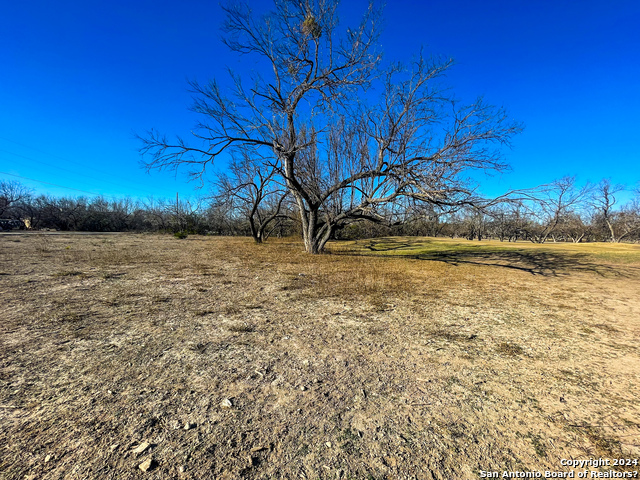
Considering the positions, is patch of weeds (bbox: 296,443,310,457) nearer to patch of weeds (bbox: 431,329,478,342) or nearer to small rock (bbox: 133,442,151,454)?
small rock (bbox: 133,442,151,454)

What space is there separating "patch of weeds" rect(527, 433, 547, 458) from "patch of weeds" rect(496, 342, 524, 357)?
3.89ft

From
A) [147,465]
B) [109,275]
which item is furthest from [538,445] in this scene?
[109,275]

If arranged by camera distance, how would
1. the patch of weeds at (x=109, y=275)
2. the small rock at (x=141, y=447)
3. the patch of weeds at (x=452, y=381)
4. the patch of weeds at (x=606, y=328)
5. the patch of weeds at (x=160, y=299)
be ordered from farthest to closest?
the patch of weeds at (x=109, y=275) → the patch of weeds at (x=160, y=299) → the patch of weeds at (x=606, y=328) → the patch of weeds at (x=452, y=381) → the small rock at (x=141, y=447)

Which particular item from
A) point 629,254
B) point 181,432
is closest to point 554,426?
point 181,432

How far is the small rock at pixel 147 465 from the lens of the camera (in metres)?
1.25

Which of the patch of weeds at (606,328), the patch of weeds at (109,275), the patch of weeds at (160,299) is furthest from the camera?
the patch of weeds at (109,275)

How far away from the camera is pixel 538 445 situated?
4.79 feet

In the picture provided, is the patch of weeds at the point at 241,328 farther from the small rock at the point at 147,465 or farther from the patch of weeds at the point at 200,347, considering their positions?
the small rock at the point at 147,465

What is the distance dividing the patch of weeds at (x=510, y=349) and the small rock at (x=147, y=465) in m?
2.92

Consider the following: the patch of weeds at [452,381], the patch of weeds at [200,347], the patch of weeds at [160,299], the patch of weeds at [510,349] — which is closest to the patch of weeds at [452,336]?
the patch of weeds at [510,349]

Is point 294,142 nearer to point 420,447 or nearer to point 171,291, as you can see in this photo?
point 171,291

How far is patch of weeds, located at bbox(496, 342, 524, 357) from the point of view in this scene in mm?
2592

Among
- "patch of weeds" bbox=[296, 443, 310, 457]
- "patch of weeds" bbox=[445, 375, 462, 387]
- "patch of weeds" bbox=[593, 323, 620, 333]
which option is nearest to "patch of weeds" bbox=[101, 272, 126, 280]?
"patch of weeds" bbox=[296, 443, 310, 457]

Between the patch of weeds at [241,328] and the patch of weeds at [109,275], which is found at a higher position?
the patch of weeds at [109,275]
